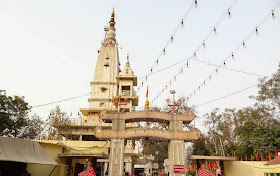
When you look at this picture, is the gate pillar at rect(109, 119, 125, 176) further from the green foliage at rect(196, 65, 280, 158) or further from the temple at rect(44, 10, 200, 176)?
the green foliage at rect(196, 65, 280, 158)

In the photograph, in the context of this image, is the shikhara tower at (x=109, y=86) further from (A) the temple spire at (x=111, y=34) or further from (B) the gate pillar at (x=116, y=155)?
(B) the gate pillar at (x=116, y=155)

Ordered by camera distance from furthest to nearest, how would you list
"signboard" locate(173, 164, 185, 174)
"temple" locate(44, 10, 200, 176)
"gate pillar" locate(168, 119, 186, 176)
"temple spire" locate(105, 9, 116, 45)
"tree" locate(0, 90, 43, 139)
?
"temple spire" locate(105, 9, 116, 45)
"tree" locate(0, 90, 43, 139)
"temple" locate(44, 10, 200, 176)
"gate pillar" locate(168, 119, 186, 176)
"signboard" locate(173, 164, 185, 174)

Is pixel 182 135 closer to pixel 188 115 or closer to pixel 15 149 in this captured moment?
pixel 188 115

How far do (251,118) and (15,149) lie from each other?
93.0 feet

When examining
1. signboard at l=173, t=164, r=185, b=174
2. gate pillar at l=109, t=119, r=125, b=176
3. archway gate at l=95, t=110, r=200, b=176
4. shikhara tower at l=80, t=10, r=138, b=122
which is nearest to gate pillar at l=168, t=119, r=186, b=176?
archway gate at l=95, t=110, r=200, b=176

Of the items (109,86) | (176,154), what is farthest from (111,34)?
(176,154)

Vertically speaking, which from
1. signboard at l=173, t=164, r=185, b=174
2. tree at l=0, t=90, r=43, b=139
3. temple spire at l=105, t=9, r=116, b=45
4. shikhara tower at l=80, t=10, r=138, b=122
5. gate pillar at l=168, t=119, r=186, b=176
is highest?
temple spire at l=105, t=9, r=116, b=45

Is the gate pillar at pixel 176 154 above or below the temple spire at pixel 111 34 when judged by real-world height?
below

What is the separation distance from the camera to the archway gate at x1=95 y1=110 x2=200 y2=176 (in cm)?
1681

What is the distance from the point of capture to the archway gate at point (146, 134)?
16812 mm

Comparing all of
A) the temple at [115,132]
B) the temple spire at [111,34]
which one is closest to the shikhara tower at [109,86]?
the temple at [115,132]

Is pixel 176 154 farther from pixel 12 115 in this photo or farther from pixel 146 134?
pixel 12 115

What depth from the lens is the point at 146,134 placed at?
17156mm

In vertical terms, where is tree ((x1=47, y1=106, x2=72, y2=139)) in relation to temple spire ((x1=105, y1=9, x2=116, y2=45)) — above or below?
below
